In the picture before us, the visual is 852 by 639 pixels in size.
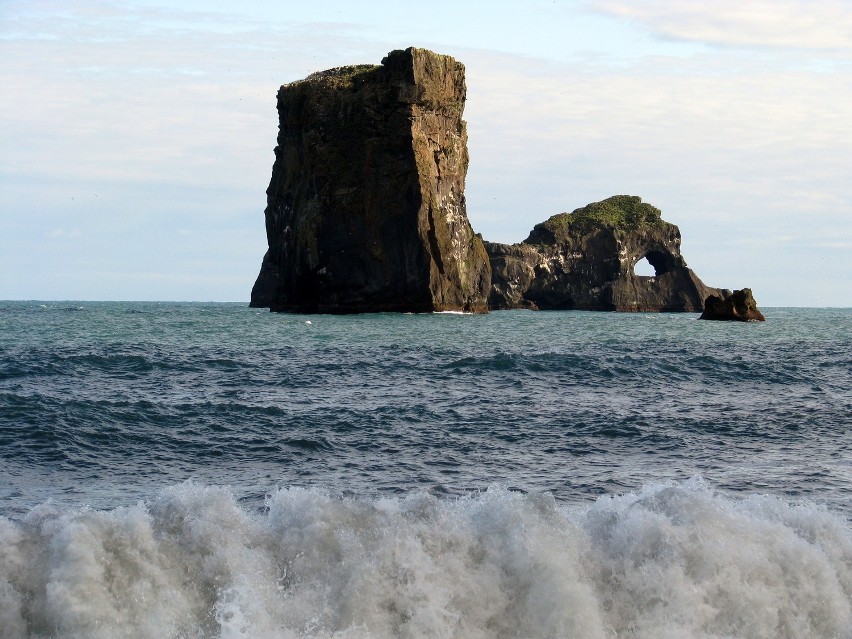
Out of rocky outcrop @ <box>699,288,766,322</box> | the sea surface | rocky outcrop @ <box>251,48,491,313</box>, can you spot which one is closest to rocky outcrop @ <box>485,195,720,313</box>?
rocky outcrop @ <box>251,48,491,313</box>

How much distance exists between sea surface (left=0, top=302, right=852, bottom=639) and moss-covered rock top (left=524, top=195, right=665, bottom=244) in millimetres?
88432

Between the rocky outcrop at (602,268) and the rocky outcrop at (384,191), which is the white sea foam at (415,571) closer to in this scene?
the rocky outcrop at (384,191)

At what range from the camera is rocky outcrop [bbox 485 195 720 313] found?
11069cm

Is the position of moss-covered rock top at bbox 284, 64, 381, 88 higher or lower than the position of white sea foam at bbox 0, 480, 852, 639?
higher

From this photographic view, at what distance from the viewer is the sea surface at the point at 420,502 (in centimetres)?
852

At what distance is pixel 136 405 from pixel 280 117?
2641 inches

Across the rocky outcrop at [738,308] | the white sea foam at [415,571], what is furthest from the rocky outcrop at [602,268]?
the white sea foam at [415,571]

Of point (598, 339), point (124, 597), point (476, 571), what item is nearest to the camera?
point (124, 597)

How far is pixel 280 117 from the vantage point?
82.5 meters

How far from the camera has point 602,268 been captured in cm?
11294

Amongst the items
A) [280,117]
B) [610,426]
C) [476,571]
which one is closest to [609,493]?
[476,571]

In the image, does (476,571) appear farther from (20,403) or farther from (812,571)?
(20,403)

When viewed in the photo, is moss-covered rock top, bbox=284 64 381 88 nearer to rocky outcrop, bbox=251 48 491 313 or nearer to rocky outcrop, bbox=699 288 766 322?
rocky outcrop, bbox=251 48 491 313

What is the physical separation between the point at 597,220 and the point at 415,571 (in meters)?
107
